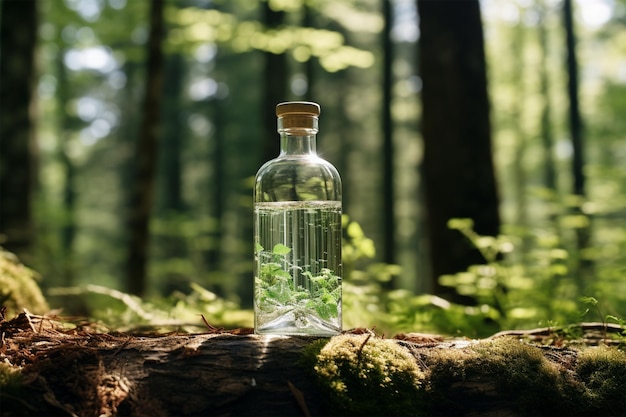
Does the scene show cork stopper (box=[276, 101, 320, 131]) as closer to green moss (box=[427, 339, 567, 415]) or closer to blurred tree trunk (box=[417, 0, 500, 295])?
green moss (box=[427, 339, 567, 415])

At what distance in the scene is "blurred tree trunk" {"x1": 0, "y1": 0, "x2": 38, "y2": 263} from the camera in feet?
21.8

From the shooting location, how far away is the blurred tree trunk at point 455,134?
491cm

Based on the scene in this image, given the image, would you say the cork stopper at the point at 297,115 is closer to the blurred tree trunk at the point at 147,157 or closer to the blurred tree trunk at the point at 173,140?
the blurred tree trunk at the point at 147,157

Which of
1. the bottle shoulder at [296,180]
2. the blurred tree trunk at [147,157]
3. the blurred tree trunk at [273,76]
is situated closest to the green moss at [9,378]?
the bottle shoulder at [296,180]

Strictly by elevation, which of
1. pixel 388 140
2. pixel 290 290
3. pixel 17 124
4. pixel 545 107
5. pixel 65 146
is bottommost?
pixel 290 290

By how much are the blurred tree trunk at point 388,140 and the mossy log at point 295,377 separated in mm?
15132

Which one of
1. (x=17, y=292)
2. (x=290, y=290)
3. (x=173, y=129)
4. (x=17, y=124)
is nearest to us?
(x=290, y=290)

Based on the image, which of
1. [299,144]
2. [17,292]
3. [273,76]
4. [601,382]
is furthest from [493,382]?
[273,76]

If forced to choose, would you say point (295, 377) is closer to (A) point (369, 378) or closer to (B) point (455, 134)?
(A) point (369, 378)

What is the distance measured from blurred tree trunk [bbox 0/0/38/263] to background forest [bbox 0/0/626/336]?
0.02 m

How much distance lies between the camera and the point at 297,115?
7.11ft

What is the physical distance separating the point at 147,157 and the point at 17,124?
1.90 m

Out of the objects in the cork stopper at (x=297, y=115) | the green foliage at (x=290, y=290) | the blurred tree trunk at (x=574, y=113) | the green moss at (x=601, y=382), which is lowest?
the green moss at (x=601, y=382)

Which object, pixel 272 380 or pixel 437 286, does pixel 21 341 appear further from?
pixel 437 286
